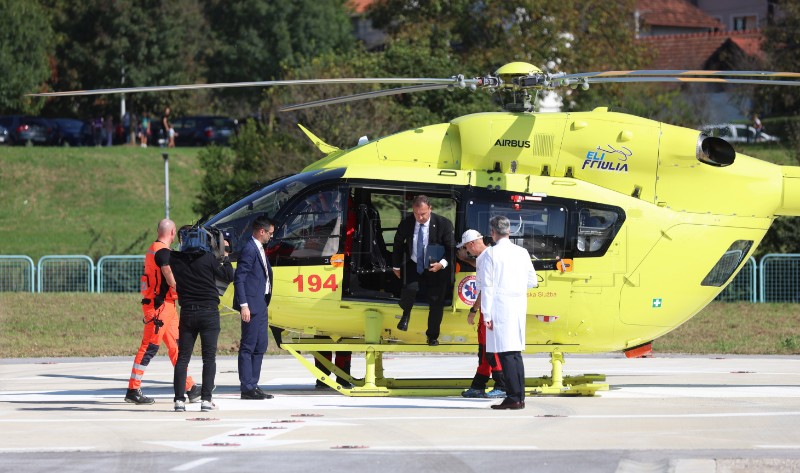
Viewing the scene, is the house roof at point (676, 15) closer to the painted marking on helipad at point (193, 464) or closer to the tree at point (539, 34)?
the tree at point (539, 34)

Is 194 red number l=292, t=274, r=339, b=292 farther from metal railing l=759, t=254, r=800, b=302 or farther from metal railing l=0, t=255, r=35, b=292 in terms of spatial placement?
metal railing l=0, t=255, r=35, b=292

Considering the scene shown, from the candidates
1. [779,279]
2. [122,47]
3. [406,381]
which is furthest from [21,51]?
[406,381]

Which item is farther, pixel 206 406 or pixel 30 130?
pixel 30 130

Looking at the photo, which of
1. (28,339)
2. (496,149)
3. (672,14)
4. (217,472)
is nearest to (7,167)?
(28,339)

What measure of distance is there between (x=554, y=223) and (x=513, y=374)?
2035 millimetres

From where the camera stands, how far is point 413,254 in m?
13.8

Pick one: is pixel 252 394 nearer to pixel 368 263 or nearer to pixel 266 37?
pixel 368 263

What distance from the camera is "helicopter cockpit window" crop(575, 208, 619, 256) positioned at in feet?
45.8

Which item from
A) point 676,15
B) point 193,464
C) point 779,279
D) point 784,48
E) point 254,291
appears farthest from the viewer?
point 676,15

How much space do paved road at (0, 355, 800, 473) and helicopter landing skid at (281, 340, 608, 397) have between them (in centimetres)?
19

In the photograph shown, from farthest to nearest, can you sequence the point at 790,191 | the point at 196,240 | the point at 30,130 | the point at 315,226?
the point at 30,130 → the point at 790,191 → the point at 315,226 → the point at 196,240

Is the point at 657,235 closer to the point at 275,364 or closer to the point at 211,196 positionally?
the point at 275,364

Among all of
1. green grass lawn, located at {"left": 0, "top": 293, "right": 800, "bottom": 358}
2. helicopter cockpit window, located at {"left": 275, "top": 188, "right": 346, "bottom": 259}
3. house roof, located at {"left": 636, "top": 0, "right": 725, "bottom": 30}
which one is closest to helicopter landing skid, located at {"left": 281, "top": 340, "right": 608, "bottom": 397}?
helicopter cockpit window, located at {"left": 275, "top": 188, "right": 346, "bottom": 259}

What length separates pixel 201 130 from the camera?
60.4m
